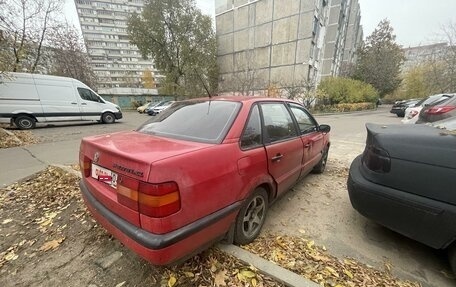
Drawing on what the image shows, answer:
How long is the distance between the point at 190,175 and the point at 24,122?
12.8m

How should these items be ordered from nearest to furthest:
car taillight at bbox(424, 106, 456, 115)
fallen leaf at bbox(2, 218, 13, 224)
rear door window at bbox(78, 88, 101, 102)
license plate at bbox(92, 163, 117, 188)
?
license plate at bbox(92, 163, 117, 188) → fallen leaf at bbox(2, 218, 13, 224) → car taillight at bbox(424, 106, 456, 115) → rear door window at bbox(78, 88, 101, 102)

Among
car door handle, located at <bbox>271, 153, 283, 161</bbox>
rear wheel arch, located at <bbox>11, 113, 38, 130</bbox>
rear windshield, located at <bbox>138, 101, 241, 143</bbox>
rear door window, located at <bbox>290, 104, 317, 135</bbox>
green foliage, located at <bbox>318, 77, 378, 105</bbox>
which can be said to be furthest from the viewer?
green foliage, located at <bbox>318, 77, 378, 105</bbox>

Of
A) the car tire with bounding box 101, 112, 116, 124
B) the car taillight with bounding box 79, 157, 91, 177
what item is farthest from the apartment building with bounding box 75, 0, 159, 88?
the car taillight with bounding box 79, 157, 91, 177

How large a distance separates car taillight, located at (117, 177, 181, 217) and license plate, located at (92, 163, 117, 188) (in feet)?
0.83

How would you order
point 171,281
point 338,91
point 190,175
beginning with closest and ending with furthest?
point 190,175, point 171,281, point 338,91

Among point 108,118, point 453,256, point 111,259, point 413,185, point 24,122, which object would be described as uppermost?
point 413,185

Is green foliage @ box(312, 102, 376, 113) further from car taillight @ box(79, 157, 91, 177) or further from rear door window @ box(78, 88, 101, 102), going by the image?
car taillight @ box(79, 157, 91, 177)

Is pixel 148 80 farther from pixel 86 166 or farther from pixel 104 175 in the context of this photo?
pixel 104 175

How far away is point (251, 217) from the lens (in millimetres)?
2439

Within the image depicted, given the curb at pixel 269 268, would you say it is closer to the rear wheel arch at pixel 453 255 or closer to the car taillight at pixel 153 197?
the car taillight at pixel 153 197

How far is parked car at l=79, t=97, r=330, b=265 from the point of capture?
60.2 inches

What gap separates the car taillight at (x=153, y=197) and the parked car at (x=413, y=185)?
1.98 m

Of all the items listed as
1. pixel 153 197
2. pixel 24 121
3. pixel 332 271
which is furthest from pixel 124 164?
pixel 24 121

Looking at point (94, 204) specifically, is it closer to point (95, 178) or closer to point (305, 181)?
point (95, 178)
